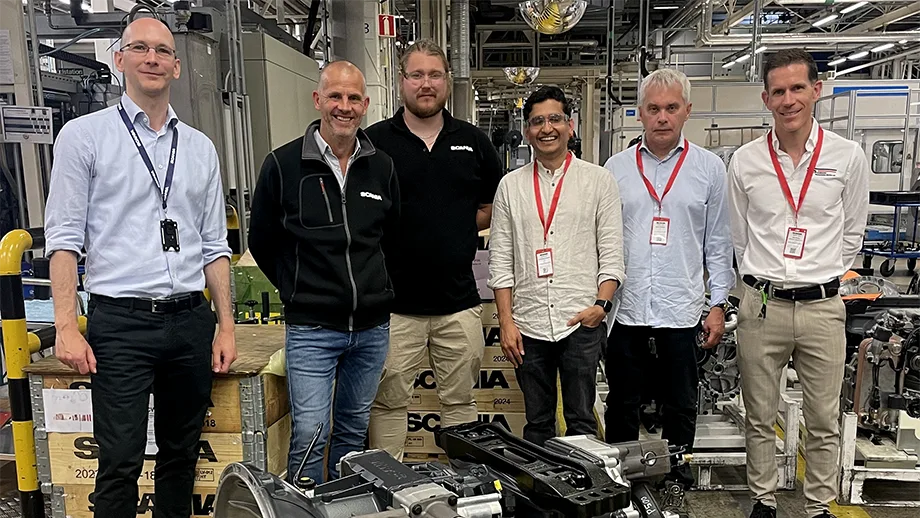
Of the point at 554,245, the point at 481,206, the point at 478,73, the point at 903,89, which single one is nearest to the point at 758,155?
the point at 554,245

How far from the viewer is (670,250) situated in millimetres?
2373

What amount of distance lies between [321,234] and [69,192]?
685 mm

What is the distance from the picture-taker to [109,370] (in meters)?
1.77

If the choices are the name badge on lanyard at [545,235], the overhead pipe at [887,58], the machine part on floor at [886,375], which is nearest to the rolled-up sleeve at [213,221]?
the name badge on lanyard at [545,235]

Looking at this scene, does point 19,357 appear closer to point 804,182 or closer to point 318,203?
point 318,203

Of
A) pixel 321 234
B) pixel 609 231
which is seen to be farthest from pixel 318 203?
pixel 609 231

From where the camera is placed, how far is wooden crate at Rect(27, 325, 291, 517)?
2109 millimetres

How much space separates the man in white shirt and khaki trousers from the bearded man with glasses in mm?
533

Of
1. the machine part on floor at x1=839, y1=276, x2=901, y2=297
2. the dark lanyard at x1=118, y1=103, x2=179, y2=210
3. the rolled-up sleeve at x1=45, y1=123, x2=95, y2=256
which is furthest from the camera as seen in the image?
the machine part on floor at x1=839, y1=276, x2=901, y2=297

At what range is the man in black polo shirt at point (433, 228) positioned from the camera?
7.81 ft

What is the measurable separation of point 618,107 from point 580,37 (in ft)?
15.7

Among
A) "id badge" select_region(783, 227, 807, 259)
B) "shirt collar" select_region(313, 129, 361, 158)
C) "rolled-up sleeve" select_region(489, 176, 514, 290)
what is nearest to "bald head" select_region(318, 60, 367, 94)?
"shirt collar" select_region(313, 129, 361, 158)

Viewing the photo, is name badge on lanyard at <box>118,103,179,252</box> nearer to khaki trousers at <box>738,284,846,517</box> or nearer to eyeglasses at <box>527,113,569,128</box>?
eyeglasses at <box>527,113,569,128</box>

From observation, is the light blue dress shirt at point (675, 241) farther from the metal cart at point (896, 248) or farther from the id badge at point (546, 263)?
the metal cart at point (896, 248)
